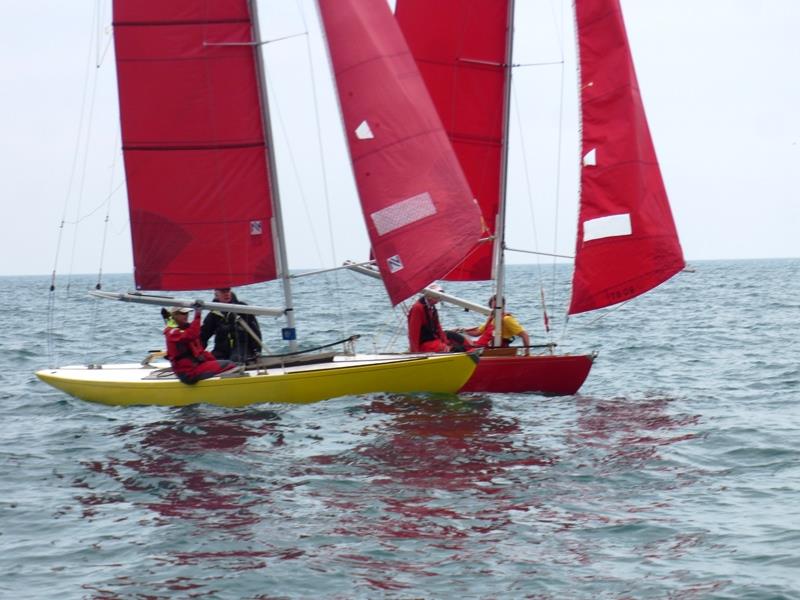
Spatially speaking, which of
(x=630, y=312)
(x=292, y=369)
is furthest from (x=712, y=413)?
(x=630, y=312)

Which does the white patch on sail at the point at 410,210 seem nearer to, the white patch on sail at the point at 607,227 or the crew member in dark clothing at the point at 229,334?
the crew member in dark clothing at the point at 229,334

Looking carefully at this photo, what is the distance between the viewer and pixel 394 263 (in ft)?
51.6

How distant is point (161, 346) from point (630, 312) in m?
19.6

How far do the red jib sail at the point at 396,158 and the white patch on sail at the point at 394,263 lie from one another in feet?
0.04

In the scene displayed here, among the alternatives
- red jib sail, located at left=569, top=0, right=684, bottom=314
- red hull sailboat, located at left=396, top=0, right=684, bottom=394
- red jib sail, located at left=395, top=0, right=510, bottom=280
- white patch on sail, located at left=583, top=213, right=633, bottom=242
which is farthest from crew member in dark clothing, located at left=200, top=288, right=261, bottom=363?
white patch on sail, located at left=583, top=213, right=633, bottom=242

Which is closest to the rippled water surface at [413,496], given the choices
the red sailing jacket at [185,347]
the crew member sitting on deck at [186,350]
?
the crew member sitting on deck at [186,350]

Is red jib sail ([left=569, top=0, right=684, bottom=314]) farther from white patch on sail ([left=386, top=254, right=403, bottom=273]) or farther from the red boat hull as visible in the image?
white patch on sail ([left=386, top=254, right=403, bottom=273])

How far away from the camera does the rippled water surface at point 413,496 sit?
29.6 ft

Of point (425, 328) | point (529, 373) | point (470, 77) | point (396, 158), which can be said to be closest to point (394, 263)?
point (396, 158)

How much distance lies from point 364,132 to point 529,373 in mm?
3908

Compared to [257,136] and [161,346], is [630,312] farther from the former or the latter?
[257,136]

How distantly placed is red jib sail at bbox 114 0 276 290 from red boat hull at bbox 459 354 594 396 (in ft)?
10.1

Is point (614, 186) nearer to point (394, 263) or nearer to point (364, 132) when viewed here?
point (394, 263)

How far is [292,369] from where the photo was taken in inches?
639
